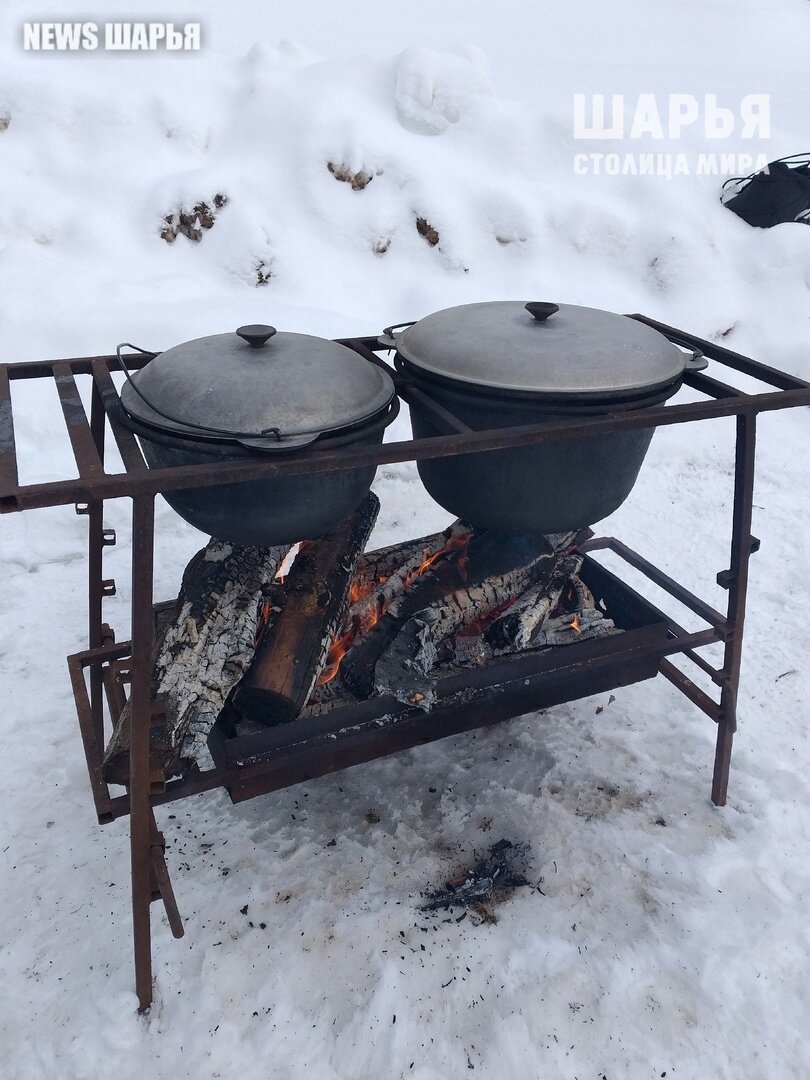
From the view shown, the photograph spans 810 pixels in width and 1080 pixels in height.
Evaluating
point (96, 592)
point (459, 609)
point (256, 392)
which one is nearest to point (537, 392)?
point (256, 392)

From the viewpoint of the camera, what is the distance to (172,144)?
269 inches

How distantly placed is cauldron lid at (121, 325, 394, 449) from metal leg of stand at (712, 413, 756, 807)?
1.28 meters

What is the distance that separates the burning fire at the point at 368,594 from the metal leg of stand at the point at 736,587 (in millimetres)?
1009

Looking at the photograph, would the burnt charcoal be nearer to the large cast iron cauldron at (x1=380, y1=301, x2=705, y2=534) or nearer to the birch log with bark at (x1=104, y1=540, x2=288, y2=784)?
the birch log with bark at (x1=104, y1=540, x2=288, y2=784)

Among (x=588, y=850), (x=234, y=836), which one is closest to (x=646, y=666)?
(x=588, y=850)

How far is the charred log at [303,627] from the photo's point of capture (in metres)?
2.46

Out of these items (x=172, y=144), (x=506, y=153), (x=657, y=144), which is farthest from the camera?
(x=657, y=144)

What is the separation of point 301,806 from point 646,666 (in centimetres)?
144

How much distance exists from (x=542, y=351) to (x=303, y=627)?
47.0 inches

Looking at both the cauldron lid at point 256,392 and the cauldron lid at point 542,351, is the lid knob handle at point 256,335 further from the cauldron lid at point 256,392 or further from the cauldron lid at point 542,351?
the cauldron lid at point 542,351

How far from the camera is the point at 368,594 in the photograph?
3012 mm

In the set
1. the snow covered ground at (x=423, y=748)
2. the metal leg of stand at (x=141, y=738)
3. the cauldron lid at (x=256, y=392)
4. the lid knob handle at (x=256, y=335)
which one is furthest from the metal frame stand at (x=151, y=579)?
the lid knob handle at (x=256, y=335)

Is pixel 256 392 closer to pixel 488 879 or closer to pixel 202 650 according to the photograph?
pixel 202 650

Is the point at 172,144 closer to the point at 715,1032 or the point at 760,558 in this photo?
the point at 760,558
